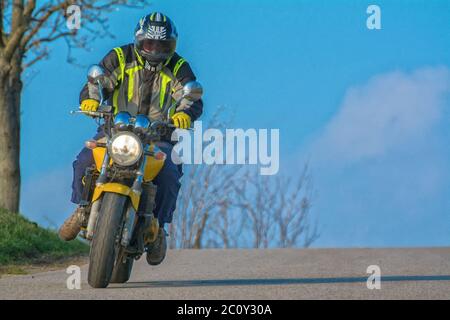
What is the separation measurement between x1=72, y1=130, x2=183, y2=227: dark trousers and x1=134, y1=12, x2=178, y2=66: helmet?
75cm

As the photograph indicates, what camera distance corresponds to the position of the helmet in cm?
941

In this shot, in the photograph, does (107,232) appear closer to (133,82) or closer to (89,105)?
(89,105)

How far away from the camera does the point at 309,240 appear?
2175 centimetres

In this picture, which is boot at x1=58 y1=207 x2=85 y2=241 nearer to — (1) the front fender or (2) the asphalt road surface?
(1) the front fender

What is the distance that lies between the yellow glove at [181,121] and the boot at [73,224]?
995 millimetres

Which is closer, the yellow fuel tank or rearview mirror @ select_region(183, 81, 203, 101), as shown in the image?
the yellow fuel tank

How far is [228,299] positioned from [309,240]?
13.6m

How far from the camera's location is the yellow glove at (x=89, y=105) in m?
9.12

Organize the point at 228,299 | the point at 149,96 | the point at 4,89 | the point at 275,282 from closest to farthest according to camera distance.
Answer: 1. the point at 228,299
2. the point at 149,96
3. the point at 275,282
4. the point at 4,89
